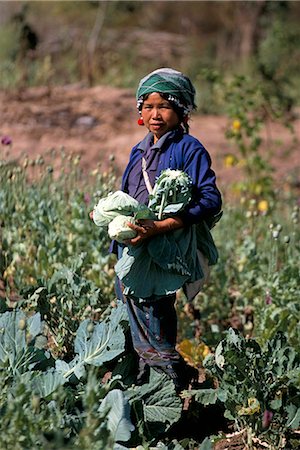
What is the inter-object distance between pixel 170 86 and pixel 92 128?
7.25 m

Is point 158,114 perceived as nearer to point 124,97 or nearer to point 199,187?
point 199,187

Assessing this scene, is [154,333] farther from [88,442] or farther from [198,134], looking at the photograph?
[198,134]

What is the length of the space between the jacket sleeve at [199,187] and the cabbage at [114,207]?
19cm

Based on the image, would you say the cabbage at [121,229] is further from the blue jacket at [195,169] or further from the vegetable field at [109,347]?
the vegetable field at [109,347]

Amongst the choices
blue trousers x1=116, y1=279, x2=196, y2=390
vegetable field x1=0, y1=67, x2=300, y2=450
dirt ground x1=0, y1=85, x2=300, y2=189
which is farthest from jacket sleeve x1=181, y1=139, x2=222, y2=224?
dirt ground x1=0, y1=85, x2=300, y2=189

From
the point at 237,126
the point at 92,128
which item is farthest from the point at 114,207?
the point at 92,128

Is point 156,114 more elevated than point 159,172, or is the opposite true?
point 156,114

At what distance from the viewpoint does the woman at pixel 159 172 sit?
9.32 feet

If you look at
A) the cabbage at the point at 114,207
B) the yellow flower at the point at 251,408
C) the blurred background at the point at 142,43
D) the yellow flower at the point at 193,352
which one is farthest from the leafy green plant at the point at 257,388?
the blurred background at the point at 142,43

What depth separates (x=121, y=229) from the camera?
8.75 feet

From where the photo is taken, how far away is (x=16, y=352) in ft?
8.89

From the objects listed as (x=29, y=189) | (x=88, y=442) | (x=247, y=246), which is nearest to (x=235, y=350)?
(x=88, y=442)

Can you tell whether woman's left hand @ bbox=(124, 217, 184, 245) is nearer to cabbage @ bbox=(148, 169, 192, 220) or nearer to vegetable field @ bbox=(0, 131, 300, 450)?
cabbage @ bbox=(148, 169, 192, 220)

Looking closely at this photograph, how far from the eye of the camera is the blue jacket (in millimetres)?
2818
